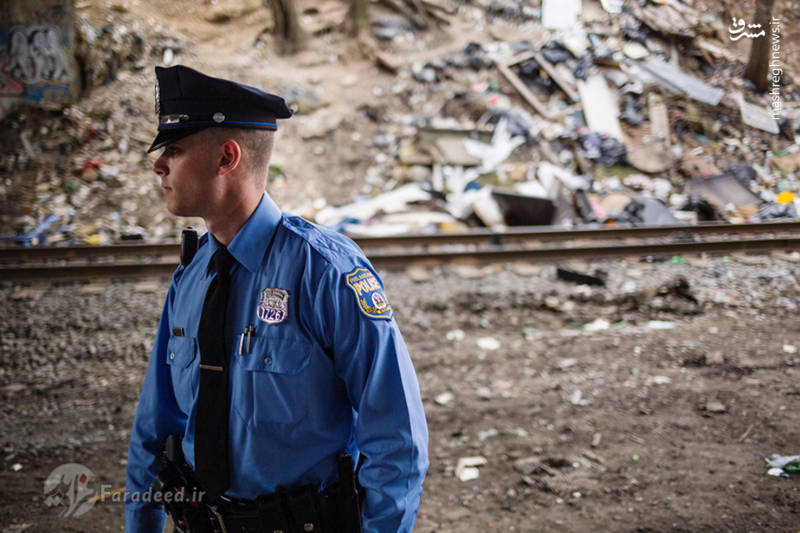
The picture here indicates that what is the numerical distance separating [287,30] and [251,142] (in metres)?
12.0

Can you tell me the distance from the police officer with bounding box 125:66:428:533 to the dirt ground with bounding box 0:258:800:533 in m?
1.74

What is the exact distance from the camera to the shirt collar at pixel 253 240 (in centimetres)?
153

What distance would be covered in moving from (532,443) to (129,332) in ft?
12.3

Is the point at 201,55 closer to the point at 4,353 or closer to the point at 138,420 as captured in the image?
the point at 4,353

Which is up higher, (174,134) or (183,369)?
(174,134)

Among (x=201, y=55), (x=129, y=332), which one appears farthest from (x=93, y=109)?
(x=129, y=332)

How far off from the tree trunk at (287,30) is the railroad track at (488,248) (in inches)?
292

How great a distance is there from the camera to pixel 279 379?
1423 millimetres

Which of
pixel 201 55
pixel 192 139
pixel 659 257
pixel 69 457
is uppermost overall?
pixel 201 55

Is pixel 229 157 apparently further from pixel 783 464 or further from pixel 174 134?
pixel 783 464

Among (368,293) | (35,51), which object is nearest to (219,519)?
(368,293)

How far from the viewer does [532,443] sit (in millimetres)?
3559

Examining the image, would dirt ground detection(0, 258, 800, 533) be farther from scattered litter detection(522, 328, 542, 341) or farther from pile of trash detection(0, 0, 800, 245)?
pile of trash detection(0, 0, 800, 245)

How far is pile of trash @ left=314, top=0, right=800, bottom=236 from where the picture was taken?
7707 mm
